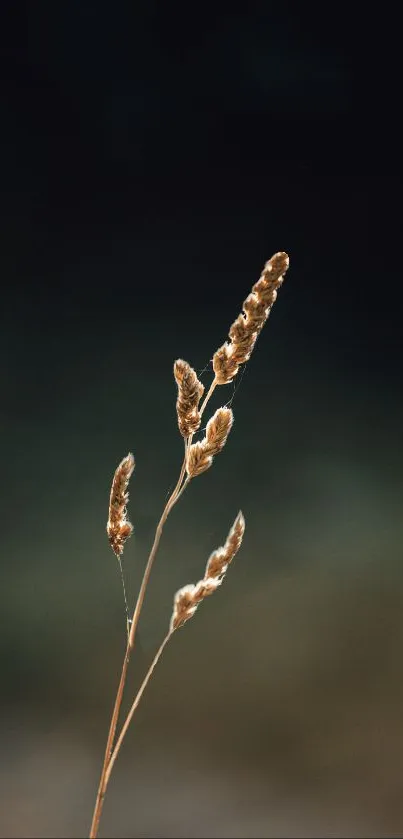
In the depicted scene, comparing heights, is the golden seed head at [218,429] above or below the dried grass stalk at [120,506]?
above

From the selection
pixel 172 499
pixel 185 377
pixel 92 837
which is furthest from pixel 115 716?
pixel 185 377

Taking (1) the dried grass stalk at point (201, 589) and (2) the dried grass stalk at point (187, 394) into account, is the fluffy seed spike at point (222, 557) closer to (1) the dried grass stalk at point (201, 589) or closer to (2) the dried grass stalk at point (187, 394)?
(1) the dried grass stalk at point (201, 589)

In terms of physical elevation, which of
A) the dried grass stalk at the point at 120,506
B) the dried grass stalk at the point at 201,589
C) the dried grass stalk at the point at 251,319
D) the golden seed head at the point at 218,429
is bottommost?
the dried grass stalk at the point at 201,589

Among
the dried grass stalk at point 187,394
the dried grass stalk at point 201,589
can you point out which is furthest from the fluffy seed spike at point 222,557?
the dried grass stalk at point 187,394

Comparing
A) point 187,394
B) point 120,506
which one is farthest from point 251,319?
point 120,506

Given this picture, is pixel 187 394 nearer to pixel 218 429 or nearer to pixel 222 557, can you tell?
pixel 218 429

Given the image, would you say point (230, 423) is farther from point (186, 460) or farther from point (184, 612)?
point (184, 612)

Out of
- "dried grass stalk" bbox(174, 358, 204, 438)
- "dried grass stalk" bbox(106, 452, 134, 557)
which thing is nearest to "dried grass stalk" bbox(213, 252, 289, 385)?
"dried grass stalk" bbox(174, 358, 204, 438)
